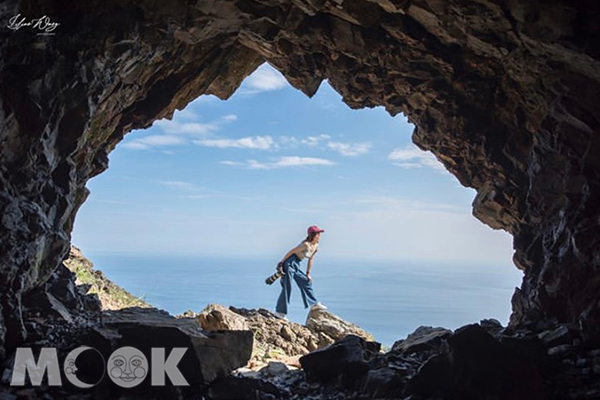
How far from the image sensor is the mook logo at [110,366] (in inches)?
203

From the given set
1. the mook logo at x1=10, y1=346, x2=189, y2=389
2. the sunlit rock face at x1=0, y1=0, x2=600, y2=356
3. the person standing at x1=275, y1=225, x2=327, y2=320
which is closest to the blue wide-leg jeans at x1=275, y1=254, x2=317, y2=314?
the person standing at x1=275, y1=225, x2=327, y2=320

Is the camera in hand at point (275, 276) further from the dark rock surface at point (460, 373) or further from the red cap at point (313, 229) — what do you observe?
the dark rock surface at point (460, 373)

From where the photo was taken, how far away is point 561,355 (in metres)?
5.46

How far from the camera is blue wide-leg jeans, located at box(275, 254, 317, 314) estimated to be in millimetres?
12477

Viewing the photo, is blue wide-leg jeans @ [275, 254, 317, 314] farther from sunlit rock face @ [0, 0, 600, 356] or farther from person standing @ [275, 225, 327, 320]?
sunlit rock face @ [0, 0, 600, 356]

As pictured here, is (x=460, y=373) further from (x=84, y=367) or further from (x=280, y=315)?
(x=280, y=315)

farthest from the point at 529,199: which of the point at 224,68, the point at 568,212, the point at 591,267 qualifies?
the point at 224,68

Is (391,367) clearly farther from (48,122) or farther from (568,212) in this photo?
(48,122)

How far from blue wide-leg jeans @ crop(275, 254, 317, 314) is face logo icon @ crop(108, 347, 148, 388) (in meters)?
6.96

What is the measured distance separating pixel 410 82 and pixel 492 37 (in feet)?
8.48

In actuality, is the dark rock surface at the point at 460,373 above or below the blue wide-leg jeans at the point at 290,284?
below

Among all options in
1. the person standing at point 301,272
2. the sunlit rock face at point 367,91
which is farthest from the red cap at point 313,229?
the sunlit rock face at point 367,91

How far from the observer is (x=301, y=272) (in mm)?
12750

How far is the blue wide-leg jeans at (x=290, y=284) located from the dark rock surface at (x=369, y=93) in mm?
5527
